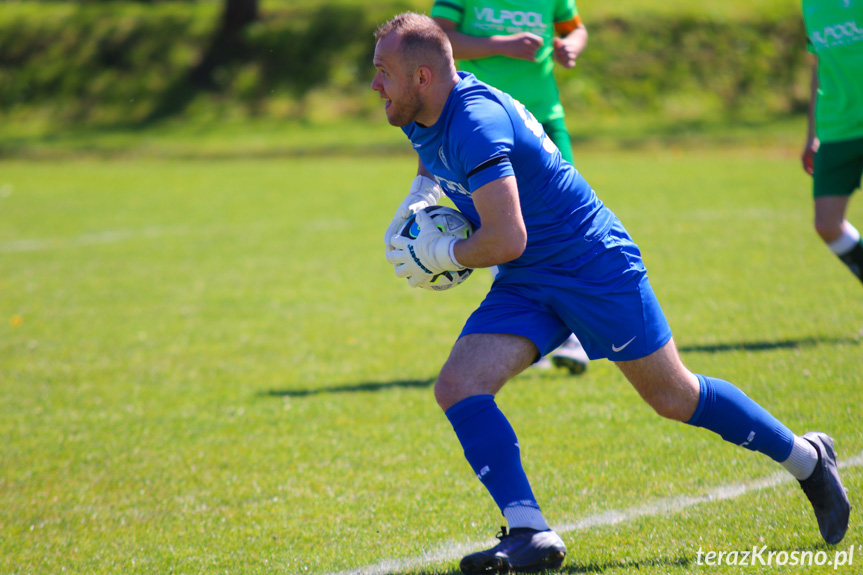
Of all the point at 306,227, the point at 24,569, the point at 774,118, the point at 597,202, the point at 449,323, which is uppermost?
the point at 597,202

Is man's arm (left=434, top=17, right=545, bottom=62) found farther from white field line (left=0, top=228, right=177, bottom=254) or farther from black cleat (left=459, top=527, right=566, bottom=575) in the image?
white field line (left=0, top=228, right=177, bottom=254)

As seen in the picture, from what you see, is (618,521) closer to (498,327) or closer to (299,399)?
(498,327)

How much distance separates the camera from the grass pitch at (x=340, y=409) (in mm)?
3410

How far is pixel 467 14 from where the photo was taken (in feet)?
17.9

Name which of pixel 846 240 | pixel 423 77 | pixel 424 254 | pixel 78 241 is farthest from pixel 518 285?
pixel 78 241

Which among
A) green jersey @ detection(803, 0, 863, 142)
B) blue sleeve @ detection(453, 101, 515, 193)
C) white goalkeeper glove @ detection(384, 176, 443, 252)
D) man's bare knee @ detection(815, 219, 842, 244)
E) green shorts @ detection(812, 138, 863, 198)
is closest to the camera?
blue sleeve @ detection(453, 101, 515, 193)

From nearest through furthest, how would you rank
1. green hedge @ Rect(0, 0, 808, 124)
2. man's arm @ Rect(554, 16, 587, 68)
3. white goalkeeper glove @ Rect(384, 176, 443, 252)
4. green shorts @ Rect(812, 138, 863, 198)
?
1. white goalkeeper glove @ Rect(384, 176, 443, 252)
2. green shorts @ Rect(812, 138, 863, 198)
3. man's arm @ Rect(554, 16, 587, 68)
4. green hedge @ Rect(0, 0, 808, 124)

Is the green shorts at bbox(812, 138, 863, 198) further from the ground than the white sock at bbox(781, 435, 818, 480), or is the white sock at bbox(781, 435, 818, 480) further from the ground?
the green shorts at bbox(812, 138, 863, 198)

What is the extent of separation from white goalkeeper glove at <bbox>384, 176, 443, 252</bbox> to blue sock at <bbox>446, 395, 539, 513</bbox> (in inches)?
26.6

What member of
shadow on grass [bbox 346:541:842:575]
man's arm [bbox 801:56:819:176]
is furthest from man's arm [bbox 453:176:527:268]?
man's arm [bbox 801:56:819:176]

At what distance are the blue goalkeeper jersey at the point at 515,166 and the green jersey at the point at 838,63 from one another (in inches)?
95.2

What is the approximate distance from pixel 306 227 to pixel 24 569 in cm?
819

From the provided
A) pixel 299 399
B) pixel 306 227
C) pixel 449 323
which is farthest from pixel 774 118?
pixel 299 399

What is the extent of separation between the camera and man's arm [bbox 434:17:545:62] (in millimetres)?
5168
